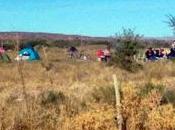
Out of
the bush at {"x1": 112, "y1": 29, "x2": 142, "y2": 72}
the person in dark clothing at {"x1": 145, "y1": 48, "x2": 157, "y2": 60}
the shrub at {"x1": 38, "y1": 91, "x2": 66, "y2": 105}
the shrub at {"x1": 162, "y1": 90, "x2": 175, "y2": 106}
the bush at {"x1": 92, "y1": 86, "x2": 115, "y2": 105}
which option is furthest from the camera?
the person in dark clothing at {"x1": 145, "y1": 48, "x2": 157, "y2": 60}

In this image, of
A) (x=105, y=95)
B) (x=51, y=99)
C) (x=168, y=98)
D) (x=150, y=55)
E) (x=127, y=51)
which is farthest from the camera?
(x=150, y=55)

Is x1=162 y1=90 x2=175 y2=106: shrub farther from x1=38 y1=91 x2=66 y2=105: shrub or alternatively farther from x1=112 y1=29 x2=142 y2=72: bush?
x1=112 y1=29 x2=142 y2=72: bush

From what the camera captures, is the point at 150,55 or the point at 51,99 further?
the point at 150,55

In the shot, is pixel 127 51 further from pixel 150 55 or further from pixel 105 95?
pixel 105 95

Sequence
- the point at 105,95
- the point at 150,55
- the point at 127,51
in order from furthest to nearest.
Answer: the point at 150,55
the point at 127,51
the point at 105,95

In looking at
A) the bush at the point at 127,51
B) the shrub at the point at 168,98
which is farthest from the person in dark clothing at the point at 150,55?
the shrub at the point at 168,98

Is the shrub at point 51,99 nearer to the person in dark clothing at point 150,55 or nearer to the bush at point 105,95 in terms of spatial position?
the bush at point 105,95

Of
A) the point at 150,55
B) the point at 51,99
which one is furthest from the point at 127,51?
the point at 51,99

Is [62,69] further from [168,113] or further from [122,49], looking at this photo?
[168,113]

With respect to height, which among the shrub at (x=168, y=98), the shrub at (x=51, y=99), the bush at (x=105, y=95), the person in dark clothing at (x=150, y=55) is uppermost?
the bush at (x=105, y=95)

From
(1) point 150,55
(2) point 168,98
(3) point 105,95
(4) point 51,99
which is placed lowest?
(1) point 150,55

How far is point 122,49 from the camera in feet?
144

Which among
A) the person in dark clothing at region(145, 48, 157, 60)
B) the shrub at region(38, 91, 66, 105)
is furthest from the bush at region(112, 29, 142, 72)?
the shrub at region(38, 91, 66, 105)

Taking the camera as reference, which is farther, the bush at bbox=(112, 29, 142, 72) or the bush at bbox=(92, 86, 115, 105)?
the bush at bbox=(112, 29, 142, 72)
